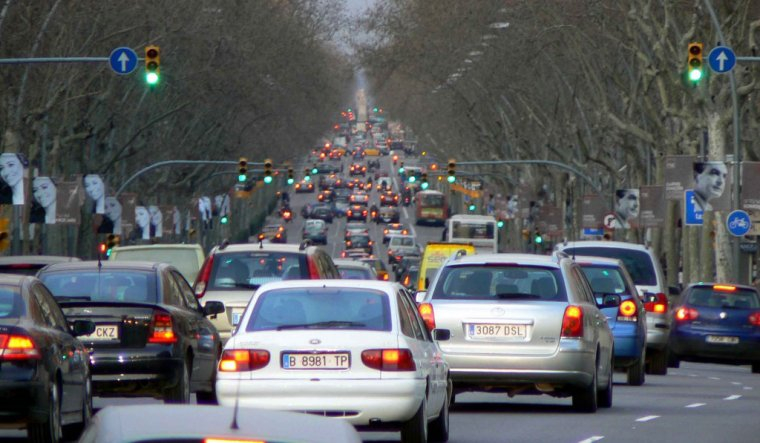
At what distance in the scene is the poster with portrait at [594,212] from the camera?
217 feet

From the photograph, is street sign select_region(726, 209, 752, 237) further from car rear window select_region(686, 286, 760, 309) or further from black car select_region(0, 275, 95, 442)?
black car select_region(0, 275, 95, 442)

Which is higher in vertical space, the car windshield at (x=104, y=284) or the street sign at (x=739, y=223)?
the street sign at (x=739, y=223)

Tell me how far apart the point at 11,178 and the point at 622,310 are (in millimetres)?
19750

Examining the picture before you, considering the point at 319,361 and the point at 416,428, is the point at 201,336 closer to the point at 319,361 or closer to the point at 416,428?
the point at 319,361

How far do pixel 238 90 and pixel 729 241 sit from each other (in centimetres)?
2991

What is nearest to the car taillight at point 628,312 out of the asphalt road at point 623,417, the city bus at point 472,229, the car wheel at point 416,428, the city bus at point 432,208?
the asphalt road at point 623,417

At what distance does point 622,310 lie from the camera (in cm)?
2339

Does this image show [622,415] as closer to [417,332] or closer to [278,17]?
[417,332]

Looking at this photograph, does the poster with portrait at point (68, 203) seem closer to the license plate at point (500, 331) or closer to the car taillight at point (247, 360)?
the license plate at point (500, 331)

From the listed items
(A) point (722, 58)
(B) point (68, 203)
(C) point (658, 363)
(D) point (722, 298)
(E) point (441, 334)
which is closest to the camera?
(E) point (441, 334)

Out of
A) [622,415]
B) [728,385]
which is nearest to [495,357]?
[622,415]

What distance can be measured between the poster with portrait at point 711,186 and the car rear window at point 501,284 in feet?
86.4

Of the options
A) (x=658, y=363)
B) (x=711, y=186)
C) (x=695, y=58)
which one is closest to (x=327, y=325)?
(x=658, y=363)

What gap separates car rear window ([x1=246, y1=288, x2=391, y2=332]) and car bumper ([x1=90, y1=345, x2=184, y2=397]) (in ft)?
8.50
